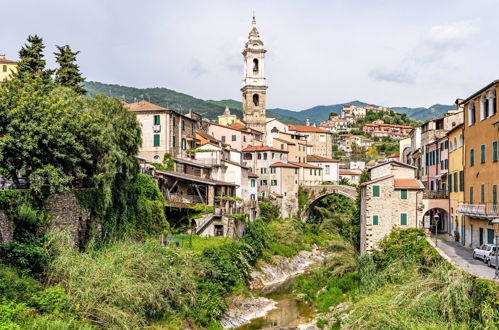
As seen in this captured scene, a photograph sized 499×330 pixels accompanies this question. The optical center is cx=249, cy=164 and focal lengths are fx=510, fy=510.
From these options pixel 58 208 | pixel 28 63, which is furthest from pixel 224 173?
pixel 58 208

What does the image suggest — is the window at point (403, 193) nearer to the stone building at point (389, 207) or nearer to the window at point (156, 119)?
the stone building at point (389, 207)

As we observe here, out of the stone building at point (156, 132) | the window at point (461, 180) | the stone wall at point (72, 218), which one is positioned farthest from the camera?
the stone building at point (156, 132)

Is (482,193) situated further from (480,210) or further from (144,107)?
(144,107)

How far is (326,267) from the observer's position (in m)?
40.6

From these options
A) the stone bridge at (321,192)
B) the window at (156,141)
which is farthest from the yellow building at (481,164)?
the stone bridge at (321,192)

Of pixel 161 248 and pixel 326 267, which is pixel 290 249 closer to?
pixel 326 267

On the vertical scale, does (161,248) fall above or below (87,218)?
below

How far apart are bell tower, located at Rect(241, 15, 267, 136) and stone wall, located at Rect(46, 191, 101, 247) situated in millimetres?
63343

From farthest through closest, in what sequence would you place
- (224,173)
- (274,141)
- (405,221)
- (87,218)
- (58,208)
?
(274,141), (224,173), (405,221), (87,218), (58,208)

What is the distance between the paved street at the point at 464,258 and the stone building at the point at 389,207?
244cm

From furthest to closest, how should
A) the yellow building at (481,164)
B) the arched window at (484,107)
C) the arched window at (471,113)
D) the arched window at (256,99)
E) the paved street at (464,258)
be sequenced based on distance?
the arched window at (256,99) < the arched window at (471,113) < the arched window at (484,107) < the yellow building at (481,164) < the paved street at (464,258)

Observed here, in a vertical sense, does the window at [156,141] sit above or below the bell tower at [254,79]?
below

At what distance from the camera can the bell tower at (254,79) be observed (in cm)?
9029

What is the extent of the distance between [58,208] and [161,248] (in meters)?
6.31
